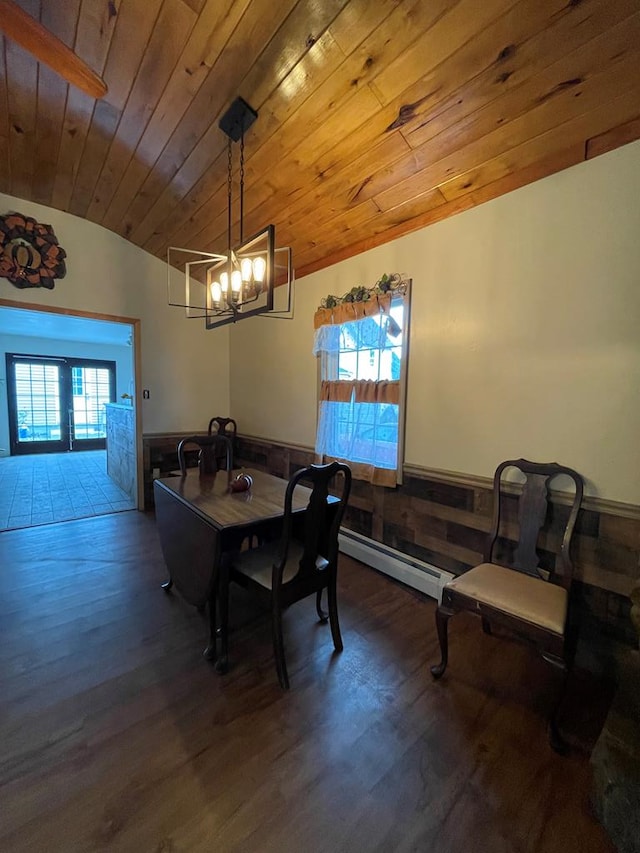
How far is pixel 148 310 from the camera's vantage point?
392cm

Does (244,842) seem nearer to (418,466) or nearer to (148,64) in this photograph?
(418,466)

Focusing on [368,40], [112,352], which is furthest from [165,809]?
[112,352]

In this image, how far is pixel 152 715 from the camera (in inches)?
57.2

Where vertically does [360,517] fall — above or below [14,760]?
above

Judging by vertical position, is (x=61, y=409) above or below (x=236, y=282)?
below

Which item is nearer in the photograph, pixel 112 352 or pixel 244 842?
pixel 244 842

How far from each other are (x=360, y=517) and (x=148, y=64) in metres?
3.05

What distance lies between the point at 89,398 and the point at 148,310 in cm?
513

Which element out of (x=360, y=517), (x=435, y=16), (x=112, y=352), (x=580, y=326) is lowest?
(x=360, y=517)

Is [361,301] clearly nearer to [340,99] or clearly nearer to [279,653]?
[340,99]

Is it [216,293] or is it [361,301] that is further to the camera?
[361,301]

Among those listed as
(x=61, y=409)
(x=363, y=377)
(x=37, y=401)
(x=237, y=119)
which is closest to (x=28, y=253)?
(x=237, y=119)

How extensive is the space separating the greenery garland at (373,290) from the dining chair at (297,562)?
1.45 m

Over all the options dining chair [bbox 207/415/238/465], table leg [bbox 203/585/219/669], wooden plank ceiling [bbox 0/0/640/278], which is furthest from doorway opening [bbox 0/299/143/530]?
table leg [bbox 203/585/219/669]
